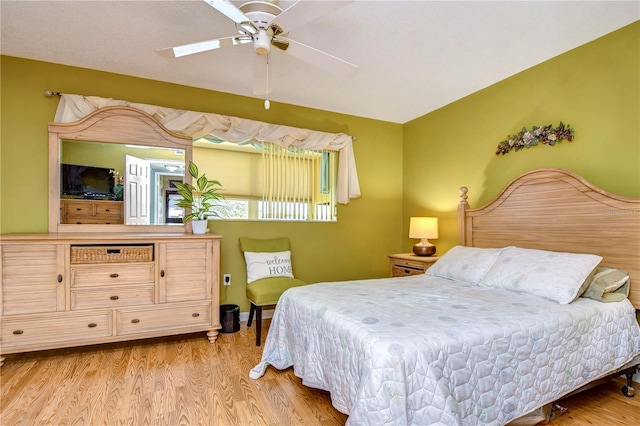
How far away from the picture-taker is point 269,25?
1793 millimetres

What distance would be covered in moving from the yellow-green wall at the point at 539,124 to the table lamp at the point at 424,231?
0.25 m

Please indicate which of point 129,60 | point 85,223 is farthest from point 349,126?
point 85,223

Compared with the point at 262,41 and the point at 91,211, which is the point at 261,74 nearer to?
the point at 262,41

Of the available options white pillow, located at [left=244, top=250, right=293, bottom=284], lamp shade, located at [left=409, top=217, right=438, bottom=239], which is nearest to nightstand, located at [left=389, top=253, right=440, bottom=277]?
lamp shade, located at [left=409, top=217, right=438, bottom=239]

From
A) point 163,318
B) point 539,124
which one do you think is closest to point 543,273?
point 539,124

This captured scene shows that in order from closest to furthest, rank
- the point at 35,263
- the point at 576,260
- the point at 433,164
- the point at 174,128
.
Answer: the point at 576,260 → the point at 35,263 → the point at 174,128 → the point at 433,164

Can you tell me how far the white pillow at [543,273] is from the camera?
1.98 m

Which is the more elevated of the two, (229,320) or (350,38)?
(350,38)

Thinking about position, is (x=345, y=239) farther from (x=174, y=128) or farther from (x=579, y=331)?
(x=579, y=331)

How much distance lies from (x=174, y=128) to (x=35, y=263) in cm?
159

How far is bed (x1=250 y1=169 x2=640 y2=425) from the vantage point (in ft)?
4.41

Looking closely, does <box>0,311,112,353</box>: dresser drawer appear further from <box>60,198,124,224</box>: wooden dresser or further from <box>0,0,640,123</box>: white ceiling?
<box>0,0,640,123</box>: white ceiling

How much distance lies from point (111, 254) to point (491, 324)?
8.95ft

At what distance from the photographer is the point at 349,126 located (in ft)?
13.6
